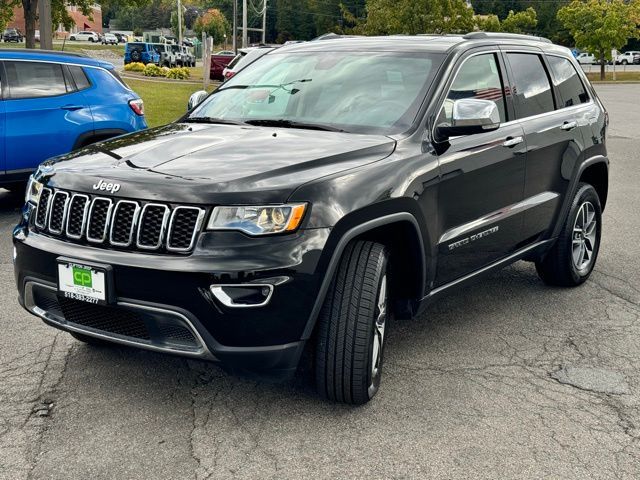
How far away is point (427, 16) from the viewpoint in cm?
4169

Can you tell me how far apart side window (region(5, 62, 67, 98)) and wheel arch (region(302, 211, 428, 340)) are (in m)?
5.69

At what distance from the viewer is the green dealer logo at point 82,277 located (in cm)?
355

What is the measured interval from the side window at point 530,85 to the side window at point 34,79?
5.28m

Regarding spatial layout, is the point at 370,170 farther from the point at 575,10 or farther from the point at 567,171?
the point at 575,10

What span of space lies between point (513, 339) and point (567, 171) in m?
1.38

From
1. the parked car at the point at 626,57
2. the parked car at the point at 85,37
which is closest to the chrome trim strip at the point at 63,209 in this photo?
the parked car at the point at 626,57

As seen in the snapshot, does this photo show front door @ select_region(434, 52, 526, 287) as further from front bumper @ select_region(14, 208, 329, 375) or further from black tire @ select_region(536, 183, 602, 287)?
front bumper @ select_region(14, 208, 329, 375)

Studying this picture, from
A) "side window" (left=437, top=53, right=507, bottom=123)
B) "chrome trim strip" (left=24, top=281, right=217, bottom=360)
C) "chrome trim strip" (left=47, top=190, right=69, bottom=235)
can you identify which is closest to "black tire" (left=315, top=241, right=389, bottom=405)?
"chrome trim strip" (left=24, top=281, right=217, bottom=360)

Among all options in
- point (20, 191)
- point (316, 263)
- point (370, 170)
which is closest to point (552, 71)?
point (370, 170)

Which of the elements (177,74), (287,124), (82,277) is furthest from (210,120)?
(177,74)

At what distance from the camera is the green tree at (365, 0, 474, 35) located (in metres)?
41.6

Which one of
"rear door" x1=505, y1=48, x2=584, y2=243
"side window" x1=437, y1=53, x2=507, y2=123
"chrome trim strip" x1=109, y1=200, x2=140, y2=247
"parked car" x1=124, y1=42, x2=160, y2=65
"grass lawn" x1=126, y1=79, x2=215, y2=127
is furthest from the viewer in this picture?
"parked car" x1=124, y1=42, x2=160, y2=65

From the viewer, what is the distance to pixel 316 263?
11.3 ft

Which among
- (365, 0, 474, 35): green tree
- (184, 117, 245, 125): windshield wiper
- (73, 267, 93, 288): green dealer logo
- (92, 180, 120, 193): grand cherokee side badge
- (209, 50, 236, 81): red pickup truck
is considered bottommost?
(209, 50, 236, 81): red pickup truck
